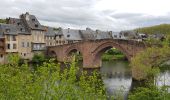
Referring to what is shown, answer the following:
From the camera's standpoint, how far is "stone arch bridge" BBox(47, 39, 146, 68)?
176ft

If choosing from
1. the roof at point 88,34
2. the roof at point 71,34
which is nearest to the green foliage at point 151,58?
the roof at point 71,34

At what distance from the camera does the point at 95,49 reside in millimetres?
63562

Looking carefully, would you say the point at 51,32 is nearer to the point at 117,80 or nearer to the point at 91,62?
the point at 91,62

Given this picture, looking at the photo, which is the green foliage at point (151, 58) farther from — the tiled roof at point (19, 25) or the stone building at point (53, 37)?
the stone building at point (53, 37)

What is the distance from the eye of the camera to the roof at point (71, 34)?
301 feet

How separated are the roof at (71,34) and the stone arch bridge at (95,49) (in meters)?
14.8

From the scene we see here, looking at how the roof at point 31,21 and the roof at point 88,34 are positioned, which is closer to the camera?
the roof at point 31,21

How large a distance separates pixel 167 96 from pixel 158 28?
176m

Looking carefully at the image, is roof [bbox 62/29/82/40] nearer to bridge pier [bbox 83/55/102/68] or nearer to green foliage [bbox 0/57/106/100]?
bridge pier [bbox 83/55/102/68]

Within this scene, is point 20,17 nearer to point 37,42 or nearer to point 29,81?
point 37,42

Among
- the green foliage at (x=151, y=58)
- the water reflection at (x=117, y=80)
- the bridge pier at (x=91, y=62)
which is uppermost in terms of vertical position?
the green foliage at (x=151, y=58)

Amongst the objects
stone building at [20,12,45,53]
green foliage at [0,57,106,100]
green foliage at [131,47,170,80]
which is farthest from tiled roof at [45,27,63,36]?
green foliage at [0,57,106,100]

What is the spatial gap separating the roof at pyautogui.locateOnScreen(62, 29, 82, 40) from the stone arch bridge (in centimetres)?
1480

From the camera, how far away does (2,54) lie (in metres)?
62.2
